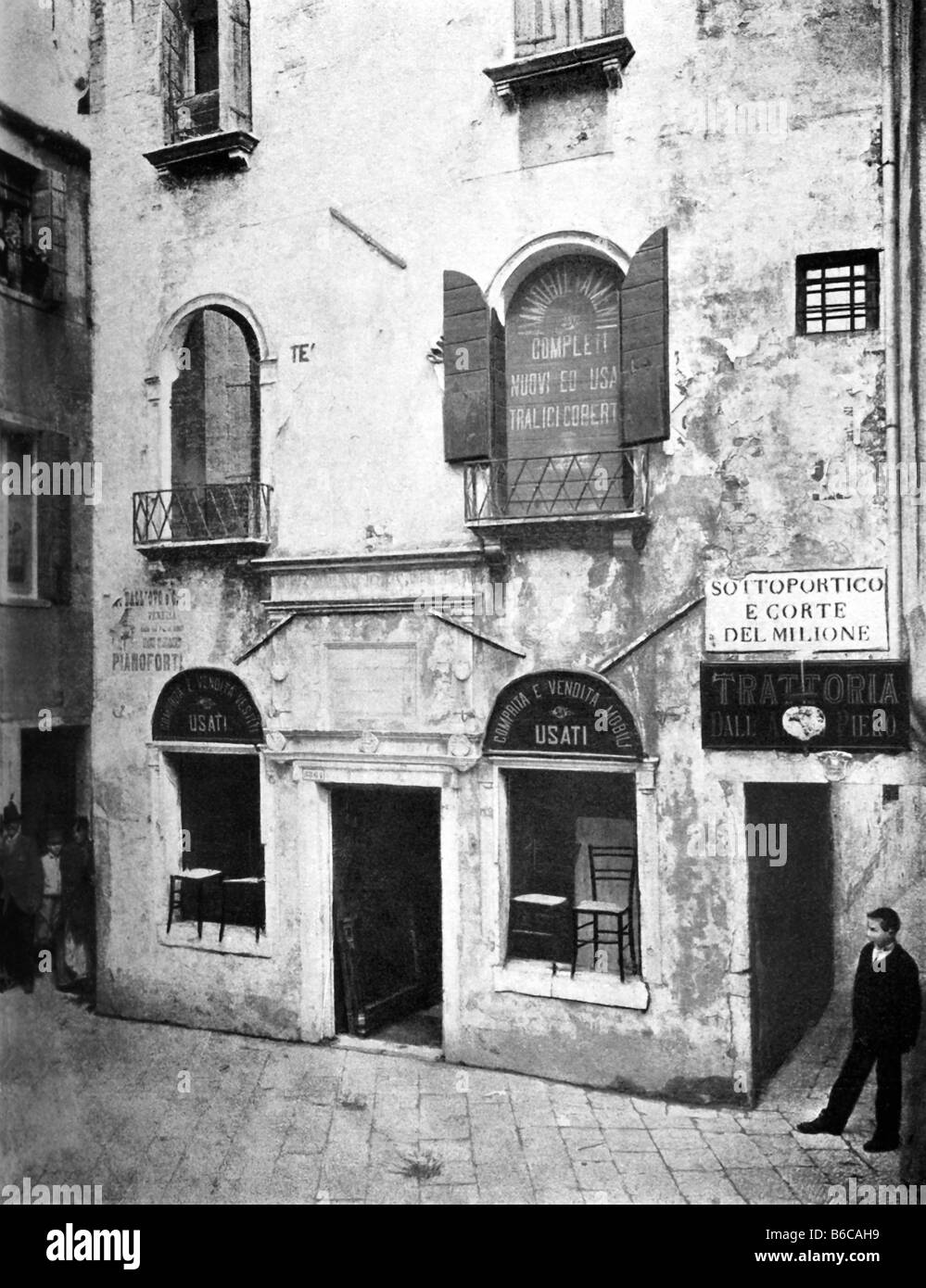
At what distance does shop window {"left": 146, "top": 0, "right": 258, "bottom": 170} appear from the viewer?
5.61 m

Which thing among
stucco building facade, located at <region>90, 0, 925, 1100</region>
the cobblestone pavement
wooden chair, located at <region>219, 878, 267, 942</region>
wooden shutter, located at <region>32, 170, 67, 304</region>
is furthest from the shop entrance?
wooden shutter, located at <region>32, 170, 67, 304</region>

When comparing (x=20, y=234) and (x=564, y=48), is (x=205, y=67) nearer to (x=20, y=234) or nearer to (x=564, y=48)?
(x=20, y=234)

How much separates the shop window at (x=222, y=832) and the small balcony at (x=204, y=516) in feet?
3.95

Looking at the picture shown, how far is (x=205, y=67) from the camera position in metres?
5.75

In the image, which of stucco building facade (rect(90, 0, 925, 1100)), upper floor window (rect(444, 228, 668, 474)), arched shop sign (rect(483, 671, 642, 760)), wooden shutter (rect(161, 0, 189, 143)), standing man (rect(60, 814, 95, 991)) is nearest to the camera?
stucco building facade (rect(90, 0, 925, 1100))

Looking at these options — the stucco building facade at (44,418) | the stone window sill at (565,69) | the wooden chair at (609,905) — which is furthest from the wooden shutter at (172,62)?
the wooden chair at (609,905)

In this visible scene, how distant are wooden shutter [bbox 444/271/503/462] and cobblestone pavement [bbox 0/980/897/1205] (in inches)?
128

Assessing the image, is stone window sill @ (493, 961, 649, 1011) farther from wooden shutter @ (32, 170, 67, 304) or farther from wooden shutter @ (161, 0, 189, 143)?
wooden shutter @ (161, 0, 189, 143)

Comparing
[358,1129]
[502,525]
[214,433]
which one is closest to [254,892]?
[358,1129]

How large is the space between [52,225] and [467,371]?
2.32 m

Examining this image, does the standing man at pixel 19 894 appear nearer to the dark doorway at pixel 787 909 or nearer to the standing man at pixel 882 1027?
the dark doorway at pixel 787 909

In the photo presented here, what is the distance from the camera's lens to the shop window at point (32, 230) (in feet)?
18.0

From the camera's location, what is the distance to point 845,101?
4812mm

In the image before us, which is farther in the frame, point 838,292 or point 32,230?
point 32,230
